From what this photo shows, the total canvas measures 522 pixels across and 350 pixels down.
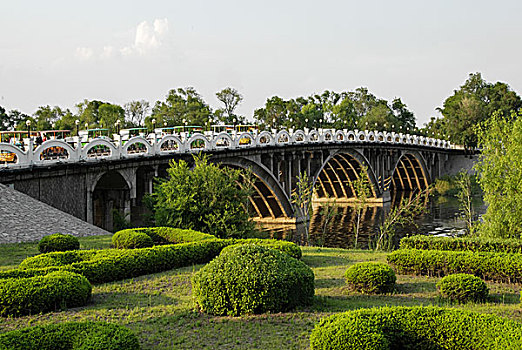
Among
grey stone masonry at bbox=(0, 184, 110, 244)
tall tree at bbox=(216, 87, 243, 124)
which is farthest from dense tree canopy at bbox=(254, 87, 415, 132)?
grey stone masonry at bbox=(0, 184, 110, 244)

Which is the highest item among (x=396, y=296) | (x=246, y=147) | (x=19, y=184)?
(x=246, y=147)

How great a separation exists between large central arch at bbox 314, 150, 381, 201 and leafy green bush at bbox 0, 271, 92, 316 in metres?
54.5

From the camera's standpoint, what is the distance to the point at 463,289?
12961 mm

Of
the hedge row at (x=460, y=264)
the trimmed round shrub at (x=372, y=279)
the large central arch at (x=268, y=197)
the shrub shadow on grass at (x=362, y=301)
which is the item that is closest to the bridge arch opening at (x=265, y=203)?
the large central arch at (x=268, y=197)

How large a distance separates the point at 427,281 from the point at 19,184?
1845 cm

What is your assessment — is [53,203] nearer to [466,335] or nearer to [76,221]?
[76,221]

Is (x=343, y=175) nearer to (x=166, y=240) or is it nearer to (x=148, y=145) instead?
(x=148, y=145)

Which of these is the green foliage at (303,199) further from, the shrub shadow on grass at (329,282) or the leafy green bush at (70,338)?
the leafy green bush at (70,338)

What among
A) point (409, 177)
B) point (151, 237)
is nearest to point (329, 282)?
point (151, 237)

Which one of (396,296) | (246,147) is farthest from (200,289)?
(246,147)

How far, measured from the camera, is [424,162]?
85.8 meters

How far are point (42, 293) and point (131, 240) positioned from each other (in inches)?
299

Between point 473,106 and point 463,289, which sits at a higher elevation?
point 473,106

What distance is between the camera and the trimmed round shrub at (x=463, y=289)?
13.0 m
